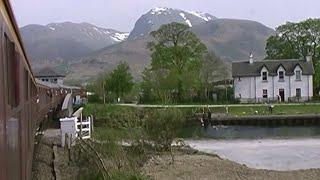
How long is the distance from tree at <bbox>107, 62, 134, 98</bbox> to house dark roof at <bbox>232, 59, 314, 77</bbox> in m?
14.9

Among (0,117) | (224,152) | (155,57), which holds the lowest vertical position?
(224,152)

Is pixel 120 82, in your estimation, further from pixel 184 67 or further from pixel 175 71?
pixel 175 71

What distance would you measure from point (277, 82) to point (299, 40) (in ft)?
37.2

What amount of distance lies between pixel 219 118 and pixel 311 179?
4220 centimetres

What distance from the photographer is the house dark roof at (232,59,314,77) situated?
243ft

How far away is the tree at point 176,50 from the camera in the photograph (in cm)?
7388

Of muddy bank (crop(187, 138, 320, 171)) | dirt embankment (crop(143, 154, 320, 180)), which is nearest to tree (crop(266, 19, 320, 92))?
muddy bank (crop(187, 138, 320, 171))

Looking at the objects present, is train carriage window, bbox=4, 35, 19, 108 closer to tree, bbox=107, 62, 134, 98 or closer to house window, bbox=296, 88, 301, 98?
house window, bbox=296, 88, 301, 98

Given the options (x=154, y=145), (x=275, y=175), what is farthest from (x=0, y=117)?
(x=154, y=145)

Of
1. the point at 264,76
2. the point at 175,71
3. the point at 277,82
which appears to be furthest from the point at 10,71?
the point at 264,76

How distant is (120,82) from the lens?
78.4 meters

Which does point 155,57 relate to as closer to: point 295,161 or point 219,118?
point 219,118

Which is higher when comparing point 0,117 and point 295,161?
point 0,117

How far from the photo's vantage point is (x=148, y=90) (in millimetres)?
75750
